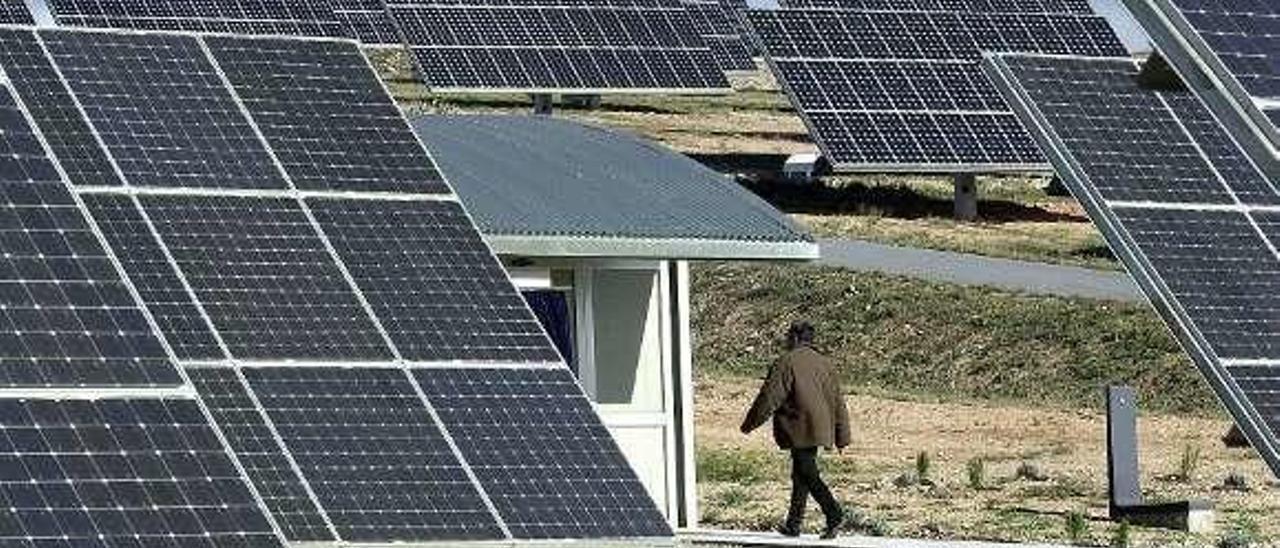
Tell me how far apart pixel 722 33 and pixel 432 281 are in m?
40.6

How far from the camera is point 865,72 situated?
44438 millimetres

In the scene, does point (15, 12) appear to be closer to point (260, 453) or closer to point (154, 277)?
point (154, 277)

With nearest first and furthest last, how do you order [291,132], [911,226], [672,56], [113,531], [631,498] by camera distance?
[113,531], [631,498], [291,132], [911,226], [672,56]

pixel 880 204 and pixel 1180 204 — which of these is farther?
pixel 880 204

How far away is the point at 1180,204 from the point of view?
20922mm

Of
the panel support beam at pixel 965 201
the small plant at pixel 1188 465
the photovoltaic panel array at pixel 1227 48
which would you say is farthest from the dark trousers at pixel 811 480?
the panel support beam at pixel 965 201

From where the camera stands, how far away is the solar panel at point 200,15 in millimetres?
36219

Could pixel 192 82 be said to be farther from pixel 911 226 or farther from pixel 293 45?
pixel 911 226

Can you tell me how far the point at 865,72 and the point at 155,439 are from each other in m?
32.4

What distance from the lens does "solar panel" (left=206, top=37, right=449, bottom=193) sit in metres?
19.0

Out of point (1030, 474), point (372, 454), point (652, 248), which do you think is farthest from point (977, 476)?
point (372, 454)

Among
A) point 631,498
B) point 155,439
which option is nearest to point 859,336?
point 631,498

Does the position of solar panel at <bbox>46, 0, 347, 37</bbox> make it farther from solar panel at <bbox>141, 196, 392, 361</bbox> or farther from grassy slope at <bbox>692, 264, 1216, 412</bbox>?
solar panel at <bbox>141, 196, 392, 361</bbox>

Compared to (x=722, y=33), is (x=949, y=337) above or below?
below
